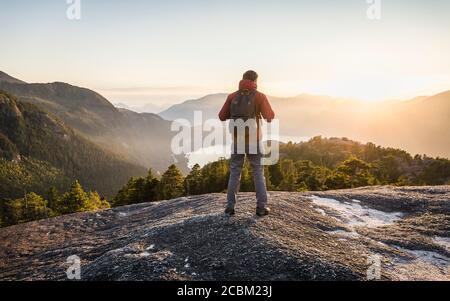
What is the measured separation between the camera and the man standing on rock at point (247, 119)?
1089 centimetres

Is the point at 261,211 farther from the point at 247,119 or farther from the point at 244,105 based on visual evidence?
the point at 244,105

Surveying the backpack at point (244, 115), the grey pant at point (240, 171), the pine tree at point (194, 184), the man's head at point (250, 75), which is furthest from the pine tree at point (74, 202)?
the man's head at point (250, 75)

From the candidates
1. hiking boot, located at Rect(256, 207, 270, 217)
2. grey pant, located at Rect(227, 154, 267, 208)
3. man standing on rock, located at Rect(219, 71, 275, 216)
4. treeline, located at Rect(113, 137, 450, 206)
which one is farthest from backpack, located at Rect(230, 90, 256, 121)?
treeline, located at Rect(113, 137, 450, 206)

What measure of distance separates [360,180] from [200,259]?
48.3m

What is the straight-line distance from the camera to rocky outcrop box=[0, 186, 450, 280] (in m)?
8.88

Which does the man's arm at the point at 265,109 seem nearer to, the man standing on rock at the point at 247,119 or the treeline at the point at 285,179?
the man standing on rock at the point at 247,119

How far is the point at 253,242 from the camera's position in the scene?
9.88 meters

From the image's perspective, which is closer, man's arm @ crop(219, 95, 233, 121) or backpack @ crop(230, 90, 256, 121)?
backpack @ crop(230, 90, 256, 121)

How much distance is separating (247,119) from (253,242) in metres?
3.67

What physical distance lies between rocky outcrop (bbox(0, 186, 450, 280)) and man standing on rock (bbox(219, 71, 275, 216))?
176 centimetres

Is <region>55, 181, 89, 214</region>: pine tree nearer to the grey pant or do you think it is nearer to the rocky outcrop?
the rocky outcrop

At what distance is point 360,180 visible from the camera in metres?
53.0
